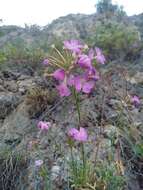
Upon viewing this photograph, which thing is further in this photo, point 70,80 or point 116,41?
point 116,41

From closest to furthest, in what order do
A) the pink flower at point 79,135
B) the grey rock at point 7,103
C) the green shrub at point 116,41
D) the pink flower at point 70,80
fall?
the pink flower at point 70,80 → the pink flower at point 79,135 → the grey rock at point 7,103 → the green shrub at point 116,41

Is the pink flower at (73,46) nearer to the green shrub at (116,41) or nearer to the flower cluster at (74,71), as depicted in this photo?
the flower cluster at (74,71)

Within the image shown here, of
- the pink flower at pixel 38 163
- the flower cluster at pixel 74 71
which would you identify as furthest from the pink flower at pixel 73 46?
the pink flower at pixel 38 163

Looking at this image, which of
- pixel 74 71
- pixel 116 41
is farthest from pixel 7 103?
pixel 74 71

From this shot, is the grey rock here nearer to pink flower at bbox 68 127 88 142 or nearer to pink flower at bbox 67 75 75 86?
pink flower at bbox 68 127 88 142

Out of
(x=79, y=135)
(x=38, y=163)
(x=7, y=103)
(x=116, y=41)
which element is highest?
(x=79, y=135)

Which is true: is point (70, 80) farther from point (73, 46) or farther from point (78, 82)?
point (73, 46)

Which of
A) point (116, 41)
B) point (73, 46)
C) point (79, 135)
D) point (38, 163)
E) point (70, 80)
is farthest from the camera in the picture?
point (116, 41)

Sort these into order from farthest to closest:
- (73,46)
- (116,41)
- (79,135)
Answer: (116,41) < (79,135) < (73,46)

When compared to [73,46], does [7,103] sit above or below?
below
